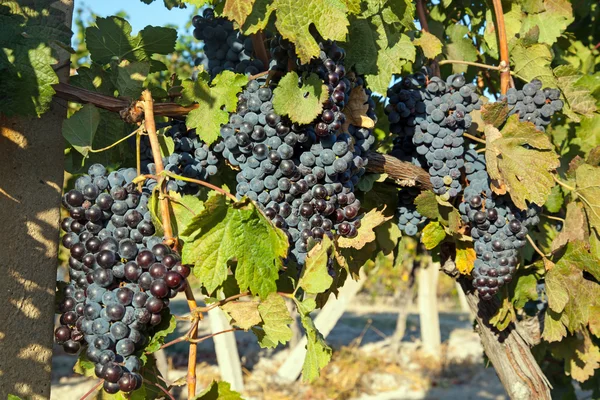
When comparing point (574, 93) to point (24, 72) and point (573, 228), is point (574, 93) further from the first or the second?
point (24, 72)

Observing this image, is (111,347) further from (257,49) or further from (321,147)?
(257,49)

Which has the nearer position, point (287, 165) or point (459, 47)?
point (287, 165)

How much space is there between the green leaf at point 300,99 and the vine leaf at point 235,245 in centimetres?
29

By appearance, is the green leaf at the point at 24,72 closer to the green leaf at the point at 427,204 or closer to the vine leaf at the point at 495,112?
the green leaf at the point at 427,204

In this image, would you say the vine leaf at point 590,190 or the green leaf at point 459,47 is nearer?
the vine leaf at point 590,190

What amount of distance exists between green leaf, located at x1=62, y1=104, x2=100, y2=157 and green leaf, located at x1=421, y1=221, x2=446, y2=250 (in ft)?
3.84

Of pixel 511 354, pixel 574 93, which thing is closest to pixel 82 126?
pixel 574 93

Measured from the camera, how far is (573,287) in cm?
228

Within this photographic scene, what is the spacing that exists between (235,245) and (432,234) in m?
0.96

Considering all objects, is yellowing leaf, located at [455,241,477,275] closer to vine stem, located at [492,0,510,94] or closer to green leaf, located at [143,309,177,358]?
vine stem, located at [492,0,510,94]

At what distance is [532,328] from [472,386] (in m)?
8.85

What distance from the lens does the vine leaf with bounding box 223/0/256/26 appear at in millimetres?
1452

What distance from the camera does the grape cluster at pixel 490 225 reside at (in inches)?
82.1

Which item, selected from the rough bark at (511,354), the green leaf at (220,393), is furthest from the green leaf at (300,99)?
the rough bark at (511,354)
